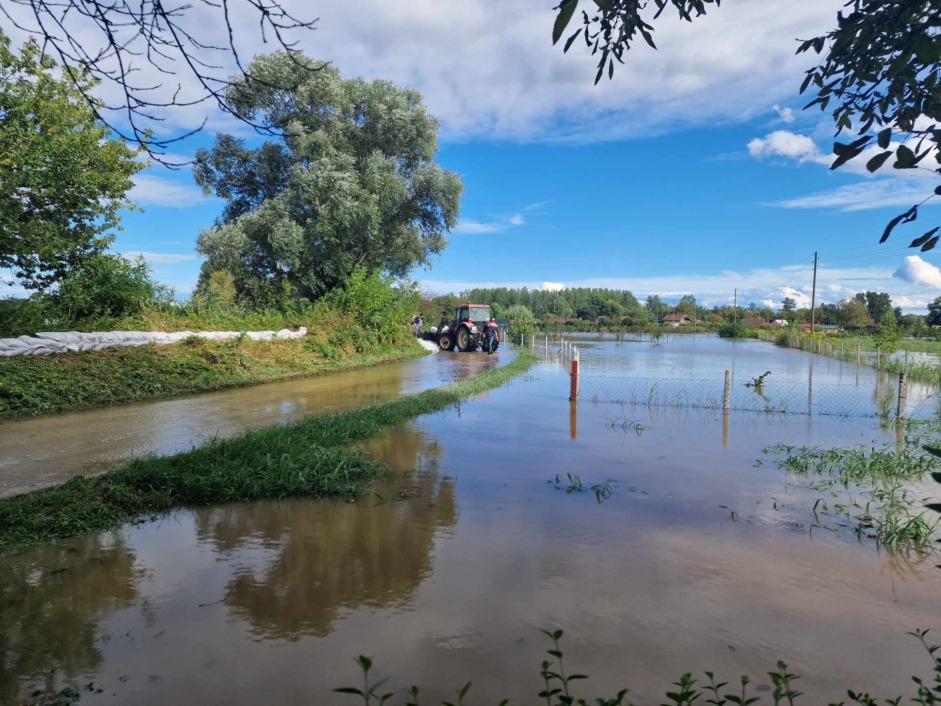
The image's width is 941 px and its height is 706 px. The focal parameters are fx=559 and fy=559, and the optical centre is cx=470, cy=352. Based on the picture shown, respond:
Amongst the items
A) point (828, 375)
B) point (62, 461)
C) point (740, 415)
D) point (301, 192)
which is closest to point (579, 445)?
point (740, 415)

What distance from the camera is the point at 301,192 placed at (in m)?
22.8

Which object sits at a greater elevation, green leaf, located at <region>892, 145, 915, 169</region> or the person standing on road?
green leaf, located at <region>892, 145, 915, 169</region>

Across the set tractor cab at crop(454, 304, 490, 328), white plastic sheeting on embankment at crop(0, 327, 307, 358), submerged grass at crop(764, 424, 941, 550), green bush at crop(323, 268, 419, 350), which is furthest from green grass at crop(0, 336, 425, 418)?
submerged grass at crop(764, 424, 941, 550)

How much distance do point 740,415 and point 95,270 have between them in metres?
16.1

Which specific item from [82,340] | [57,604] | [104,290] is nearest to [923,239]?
[57,604]

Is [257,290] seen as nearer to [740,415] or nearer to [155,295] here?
[155,295]

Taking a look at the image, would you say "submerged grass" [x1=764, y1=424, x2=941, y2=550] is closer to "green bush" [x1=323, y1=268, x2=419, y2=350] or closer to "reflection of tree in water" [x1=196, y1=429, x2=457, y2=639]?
"reflection of tree in water" [x1=196, y1=429, x2=457, y2=639]

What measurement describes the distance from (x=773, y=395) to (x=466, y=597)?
45.3 feet

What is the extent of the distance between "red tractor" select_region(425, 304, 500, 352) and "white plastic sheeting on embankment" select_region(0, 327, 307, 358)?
1328cm

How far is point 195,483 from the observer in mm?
5676

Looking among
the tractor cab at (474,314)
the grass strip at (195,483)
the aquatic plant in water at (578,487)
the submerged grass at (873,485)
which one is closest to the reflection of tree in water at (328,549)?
the grass strip at (195,483)

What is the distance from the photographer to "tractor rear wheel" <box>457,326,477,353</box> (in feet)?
89.7

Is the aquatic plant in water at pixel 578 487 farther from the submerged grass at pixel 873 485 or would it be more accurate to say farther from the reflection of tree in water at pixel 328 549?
the submerged grass at pixel 873 485

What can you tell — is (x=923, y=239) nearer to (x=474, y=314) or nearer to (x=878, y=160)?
(x=878, y=160)
